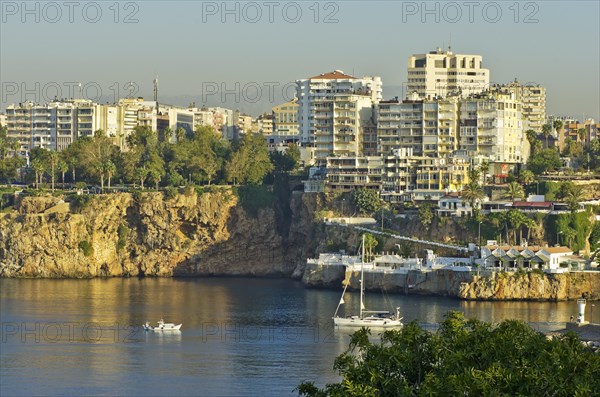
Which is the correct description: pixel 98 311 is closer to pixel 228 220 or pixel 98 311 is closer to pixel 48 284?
pixel 48 284

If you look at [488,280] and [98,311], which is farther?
[488,280]

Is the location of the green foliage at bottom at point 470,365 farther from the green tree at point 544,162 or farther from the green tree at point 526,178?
the green tree at point 544,162


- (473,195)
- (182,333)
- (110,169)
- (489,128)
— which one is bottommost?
(182,333)

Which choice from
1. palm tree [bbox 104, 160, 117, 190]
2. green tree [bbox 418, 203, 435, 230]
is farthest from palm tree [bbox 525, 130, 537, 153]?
palm tree [bbox 104, 160, 117, 190]

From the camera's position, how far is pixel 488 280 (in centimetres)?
9525

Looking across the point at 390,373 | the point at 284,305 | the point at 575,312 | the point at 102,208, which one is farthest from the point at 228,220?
the point at 390,373

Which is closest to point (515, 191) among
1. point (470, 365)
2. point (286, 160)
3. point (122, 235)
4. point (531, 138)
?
point (531, 138)

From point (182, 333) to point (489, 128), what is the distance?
49.2m

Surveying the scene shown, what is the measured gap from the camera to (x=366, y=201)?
112m

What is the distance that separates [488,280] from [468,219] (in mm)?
10232

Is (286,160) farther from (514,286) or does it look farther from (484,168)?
(514,286)

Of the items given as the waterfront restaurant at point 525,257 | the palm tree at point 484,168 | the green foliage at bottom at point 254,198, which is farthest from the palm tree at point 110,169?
the waterfront restaurant at point 525,257

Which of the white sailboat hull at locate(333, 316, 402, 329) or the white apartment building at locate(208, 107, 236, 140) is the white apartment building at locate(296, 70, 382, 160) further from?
the white sailboat hull at locate(333, 316, 402, 329)

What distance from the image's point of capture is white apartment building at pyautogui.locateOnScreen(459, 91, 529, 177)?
122250mm
